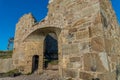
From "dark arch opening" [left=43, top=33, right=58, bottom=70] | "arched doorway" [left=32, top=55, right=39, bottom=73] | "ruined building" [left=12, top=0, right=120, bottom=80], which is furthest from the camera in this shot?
"dark arch opening" [left=43, top=33, right=58, bottom=70]

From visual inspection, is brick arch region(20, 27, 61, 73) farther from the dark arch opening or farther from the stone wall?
the dark arch opening

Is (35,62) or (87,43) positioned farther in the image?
(35,62)

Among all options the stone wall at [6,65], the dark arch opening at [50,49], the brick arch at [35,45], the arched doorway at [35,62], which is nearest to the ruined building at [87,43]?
the brick arch at [35,45]

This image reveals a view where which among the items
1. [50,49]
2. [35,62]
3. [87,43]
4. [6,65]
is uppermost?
[50,49]

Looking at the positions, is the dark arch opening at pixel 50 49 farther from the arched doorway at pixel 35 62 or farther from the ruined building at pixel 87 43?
the ruined building at pixel 87 43

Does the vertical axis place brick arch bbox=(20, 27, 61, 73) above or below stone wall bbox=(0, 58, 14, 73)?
above

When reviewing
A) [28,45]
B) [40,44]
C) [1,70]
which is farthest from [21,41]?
[1,70]

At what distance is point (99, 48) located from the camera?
2602 mm

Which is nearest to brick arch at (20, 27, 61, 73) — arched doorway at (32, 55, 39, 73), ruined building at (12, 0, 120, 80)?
arched doorway at (32, 55, 39, 73)

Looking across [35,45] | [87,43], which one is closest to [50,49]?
[35,45]

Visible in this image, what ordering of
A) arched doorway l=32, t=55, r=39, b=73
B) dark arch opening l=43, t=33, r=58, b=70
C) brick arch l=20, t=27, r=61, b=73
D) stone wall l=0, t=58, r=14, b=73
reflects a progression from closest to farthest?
brick arch l=20, t=27, r=61, b=73
arched doorway l=32, t=55, r=39, b=73
stone wall l=0, t=58, r=14, b=73
dark arch opening l=43, t=33, r=58, b=70

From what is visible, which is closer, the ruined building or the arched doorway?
the ruined building

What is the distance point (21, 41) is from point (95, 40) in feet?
19.7

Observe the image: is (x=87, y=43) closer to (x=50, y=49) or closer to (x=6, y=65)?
(x=6, y=65)
